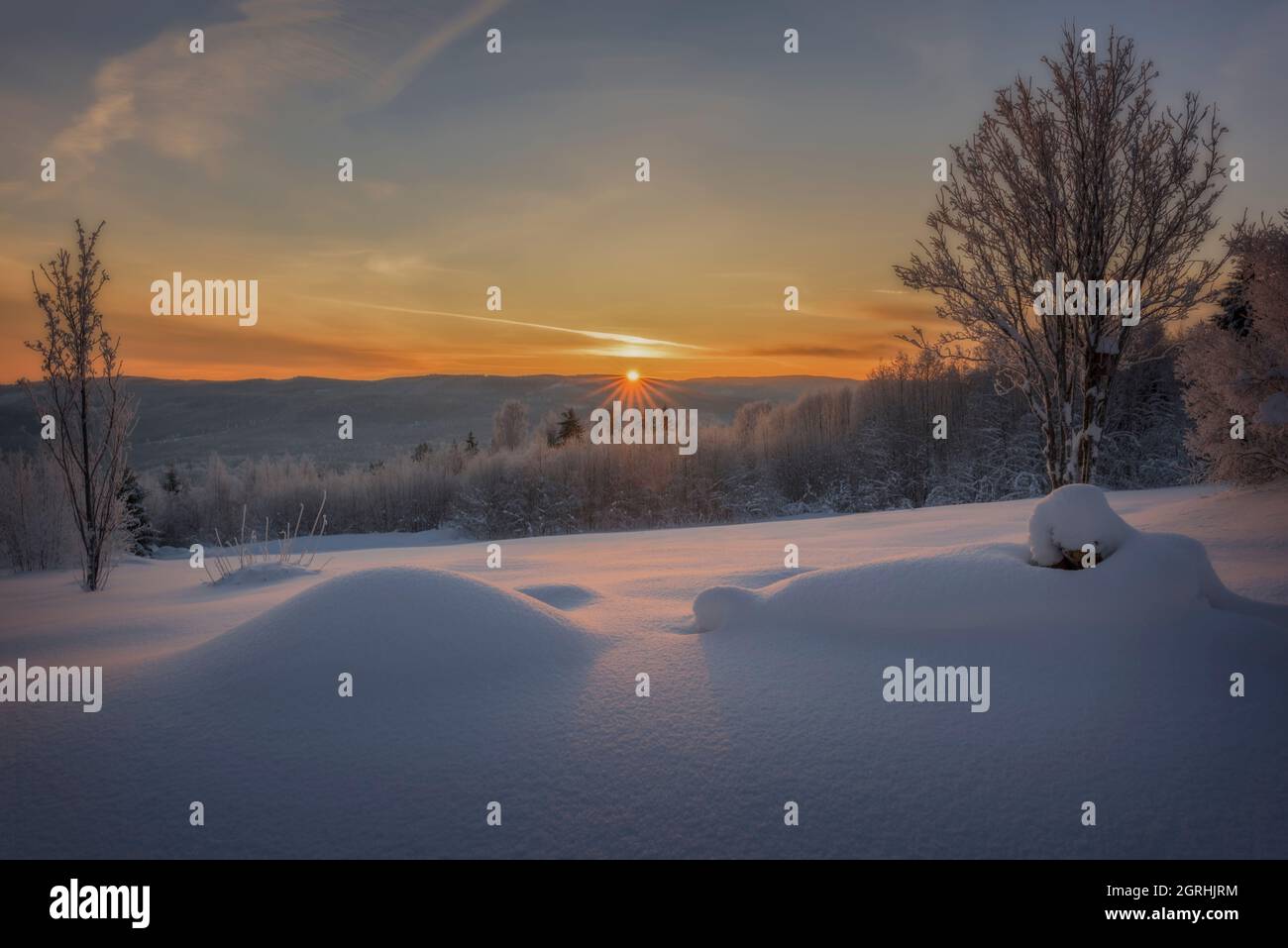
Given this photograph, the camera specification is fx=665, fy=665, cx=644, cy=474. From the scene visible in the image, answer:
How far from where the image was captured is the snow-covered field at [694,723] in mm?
2074

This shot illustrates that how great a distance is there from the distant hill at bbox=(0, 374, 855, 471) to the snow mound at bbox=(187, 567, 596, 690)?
38.3 meters

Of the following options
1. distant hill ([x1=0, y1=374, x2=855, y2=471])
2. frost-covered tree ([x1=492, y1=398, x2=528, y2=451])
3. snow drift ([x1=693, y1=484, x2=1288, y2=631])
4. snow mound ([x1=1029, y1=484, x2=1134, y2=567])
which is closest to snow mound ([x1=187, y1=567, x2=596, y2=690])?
snow drift ([x1=693, y1=484, x2=1288, y2=631])

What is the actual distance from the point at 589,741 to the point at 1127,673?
96.6 inches

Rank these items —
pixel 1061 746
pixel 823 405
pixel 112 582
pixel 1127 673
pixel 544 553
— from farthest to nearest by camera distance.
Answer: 1. pixel 823 405
2. pixel 544 553
3. pixel 112 582
4. pixel 1127 673
5. pixel 1061 746

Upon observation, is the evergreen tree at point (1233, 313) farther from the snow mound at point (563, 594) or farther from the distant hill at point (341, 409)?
the distant hill at point (341, 409)

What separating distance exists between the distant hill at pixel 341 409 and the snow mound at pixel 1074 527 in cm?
3879

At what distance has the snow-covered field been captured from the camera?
2.07 meters

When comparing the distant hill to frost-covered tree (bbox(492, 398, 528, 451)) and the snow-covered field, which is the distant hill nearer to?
frost-covered tree (bbox(492, 398, 528, 451))

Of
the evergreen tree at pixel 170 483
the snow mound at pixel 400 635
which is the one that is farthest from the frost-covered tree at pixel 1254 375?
the evergreen tree at pixel 170 483
